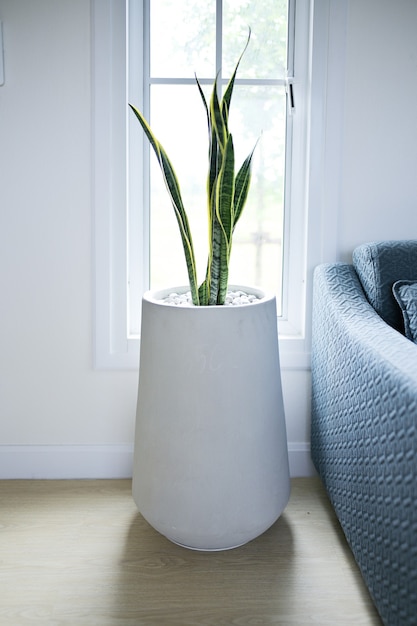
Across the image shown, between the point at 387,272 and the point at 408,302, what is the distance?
14cm

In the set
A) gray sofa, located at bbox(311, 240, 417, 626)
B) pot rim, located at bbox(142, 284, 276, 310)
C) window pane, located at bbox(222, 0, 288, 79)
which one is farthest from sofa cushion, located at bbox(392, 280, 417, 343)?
window pane, located at bbox(222, 0, 288, 79)

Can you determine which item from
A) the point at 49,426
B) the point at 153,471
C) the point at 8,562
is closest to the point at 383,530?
the point at 153,471

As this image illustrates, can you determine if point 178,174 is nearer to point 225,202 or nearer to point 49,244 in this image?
point 49,244

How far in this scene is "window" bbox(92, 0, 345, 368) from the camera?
73.3 inches

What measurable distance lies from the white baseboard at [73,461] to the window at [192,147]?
0.29m

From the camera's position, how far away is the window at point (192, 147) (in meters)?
1.86

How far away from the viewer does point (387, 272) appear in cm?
165

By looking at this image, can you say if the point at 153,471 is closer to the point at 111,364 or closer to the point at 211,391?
the point at 211,391

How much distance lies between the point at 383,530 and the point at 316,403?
0.68 m

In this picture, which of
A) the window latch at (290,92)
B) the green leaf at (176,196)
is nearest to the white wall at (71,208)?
the window latch at (290,92)

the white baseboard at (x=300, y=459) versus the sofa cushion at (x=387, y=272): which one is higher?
the sofa cushion at (x=387, y=272)

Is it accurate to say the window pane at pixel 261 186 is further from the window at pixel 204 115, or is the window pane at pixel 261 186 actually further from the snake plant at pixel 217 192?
the snake plant at pixel 217 192

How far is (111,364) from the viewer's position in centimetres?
197

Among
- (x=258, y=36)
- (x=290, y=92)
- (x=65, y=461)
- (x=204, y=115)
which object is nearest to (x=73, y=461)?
(x=65, y=461)
